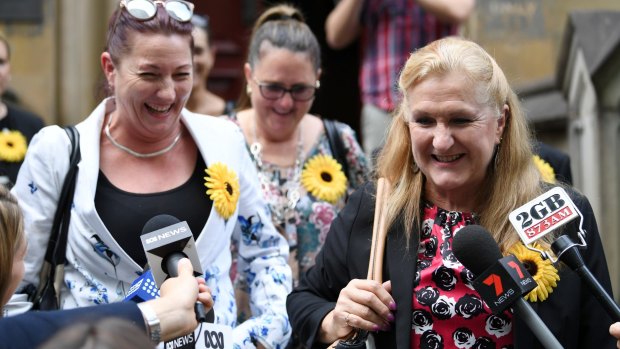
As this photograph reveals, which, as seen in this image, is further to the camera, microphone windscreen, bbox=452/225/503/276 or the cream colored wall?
the cream colored wall

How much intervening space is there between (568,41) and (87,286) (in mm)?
5340

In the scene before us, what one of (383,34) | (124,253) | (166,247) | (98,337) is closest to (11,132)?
(124,253)

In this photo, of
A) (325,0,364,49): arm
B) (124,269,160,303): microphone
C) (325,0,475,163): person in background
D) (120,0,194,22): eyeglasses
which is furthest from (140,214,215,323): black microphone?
(325,0,364,49): arm

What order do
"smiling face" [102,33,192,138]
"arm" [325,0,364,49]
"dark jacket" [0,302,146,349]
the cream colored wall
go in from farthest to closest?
the cream colored wall < "arm" [325,0,364,49] < "smiling face" [102,33,192,138] < "dark jacket" [0,302,146,349]

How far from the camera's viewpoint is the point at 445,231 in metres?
4.35

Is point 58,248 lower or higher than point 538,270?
lower

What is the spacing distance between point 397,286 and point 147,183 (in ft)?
4.19

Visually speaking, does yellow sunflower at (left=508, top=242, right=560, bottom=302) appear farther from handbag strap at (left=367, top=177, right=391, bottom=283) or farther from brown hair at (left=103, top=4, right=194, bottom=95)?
brown hair at (left=103, top=4, right=194, bottom=95)

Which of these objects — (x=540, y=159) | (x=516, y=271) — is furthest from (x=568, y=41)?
(x=516, y=271)

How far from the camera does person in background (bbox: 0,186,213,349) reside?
3420 millimetres

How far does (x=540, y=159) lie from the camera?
5961 mm

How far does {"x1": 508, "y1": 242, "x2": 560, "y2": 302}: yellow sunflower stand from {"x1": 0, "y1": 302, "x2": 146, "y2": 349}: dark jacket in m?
1.42

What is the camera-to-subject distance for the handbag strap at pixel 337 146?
628 centimetres

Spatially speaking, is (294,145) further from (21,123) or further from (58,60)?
(58,60)
